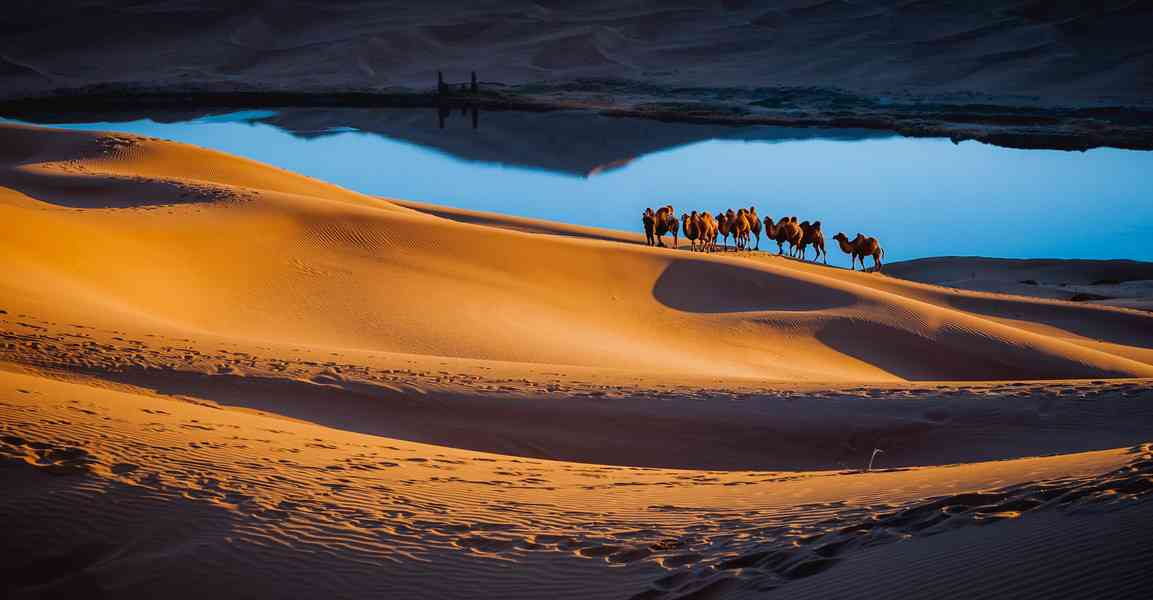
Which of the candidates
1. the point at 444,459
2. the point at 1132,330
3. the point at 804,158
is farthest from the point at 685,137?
the point at 444,459

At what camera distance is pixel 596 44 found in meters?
72.1

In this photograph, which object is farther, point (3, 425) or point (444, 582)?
point (3, 425)

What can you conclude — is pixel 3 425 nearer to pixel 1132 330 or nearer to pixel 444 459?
pixel 444 459

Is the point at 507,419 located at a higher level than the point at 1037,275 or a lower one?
lower

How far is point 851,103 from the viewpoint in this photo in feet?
152

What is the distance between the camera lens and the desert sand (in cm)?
430

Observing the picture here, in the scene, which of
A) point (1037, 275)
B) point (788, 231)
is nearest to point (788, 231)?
point (788, 231)

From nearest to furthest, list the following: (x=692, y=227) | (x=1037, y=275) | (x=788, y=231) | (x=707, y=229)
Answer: (x=692, y=227), (x=707, y=229), (x=788, y=231), (x=1037, y=275)

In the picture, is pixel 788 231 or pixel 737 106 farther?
pixel 737 106

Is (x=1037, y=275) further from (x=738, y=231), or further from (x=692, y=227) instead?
(x=692, y=227)

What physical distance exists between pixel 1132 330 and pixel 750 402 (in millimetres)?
10818

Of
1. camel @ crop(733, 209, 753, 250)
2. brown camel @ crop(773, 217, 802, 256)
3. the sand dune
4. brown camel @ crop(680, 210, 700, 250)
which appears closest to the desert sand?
brown camel @ crop(680, 210, 700, 250)

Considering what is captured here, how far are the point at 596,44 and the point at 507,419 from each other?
66.6 metres

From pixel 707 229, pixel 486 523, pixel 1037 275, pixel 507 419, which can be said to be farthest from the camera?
pixel 1037 275
